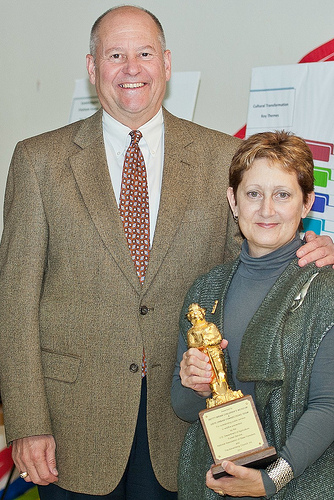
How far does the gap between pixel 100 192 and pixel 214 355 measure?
0.74 metres

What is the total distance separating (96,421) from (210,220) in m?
0.76

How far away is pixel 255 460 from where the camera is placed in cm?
154

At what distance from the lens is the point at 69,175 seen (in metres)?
2.18

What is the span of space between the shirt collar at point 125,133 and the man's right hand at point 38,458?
1000mm

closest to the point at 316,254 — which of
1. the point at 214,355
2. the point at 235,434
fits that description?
the point at 214,355

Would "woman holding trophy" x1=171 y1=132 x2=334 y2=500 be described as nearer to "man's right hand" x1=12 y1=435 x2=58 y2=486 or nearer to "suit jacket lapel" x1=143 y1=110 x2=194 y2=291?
"suit jacket lapel" x1=143 y1=110 x2=194 y2=291

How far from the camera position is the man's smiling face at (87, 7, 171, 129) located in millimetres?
2174

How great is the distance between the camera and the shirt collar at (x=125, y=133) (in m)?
2.24

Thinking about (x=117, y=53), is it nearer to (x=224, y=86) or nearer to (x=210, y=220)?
(x=210, y=220)

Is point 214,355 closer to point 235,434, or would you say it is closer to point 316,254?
point 235,434

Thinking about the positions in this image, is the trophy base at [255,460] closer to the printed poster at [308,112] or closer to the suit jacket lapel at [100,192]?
the suit jacket lapel at [100,192]

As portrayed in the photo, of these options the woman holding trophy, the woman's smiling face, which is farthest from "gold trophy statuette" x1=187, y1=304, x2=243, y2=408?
the woman's smiling face

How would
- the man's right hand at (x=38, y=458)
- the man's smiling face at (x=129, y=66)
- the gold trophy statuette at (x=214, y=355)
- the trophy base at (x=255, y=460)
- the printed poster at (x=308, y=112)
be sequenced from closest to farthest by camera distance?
the trophy base at (x=255, y=460) → the gold trophy statuette at (x=214, y=355) → the man's right hand at (x=38, y=458) → the man's smiling face at (x=129, y=66) → the printed poster at (x=308, y=112)

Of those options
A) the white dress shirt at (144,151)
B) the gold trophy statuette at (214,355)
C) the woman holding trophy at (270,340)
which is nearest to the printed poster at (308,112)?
the white dress shirt at (144,151)
